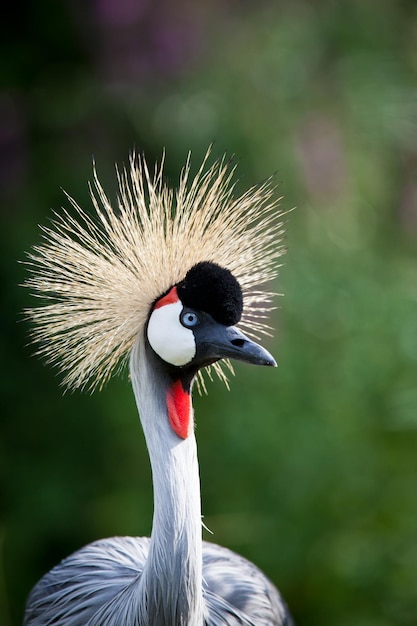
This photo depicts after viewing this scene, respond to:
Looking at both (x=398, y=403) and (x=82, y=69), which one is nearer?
(x=398, y=403)

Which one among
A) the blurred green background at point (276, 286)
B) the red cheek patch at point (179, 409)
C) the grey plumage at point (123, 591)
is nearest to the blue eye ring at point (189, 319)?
the red cheek patch at point (179, 409)

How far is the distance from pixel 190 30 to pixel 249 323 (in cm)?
142

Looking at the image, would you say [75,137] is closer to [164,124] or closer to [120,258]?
[164,124]

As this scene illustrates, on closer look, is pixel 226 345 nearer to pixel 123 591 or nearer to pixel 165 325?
pixel 165 325

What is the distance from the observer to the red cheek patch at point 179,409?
4.72 feet

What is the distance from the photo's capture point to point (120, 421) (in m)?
2.70

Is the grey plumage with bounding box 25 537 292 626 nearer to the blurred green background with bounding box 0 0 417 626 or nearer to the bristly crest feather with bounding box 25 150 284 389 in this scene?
the bristly crest feather with bounding box 25 150 284 389

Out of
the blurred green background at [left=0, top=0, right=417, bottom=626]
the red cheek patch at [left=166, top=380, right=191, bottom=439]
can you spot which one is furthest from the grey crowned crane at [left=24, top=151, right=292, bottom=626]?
the blurred green background at [left=0, top=0, right=417, bottom=626]

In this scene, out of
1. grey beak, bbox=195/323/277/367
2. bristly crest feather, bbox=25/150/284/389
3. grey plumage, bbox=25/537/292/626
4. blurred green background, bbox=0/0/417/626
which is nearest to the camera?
grey beak, bbox=195/323/277/367

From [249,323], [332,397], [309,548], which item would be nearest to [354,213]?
[332,397]

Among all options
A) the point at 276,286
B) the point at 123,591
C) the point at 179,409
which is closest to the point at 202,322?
the point at 179,409

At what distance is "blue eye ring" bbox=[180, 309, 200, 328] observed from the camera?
1.41 meters

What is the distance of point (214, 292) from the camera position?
54.6 inches

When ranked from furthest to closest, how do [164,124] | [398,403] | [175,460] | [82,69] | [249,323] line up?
[82,69] < [164,124] < [398,403] < [249,323] < [175,460]
